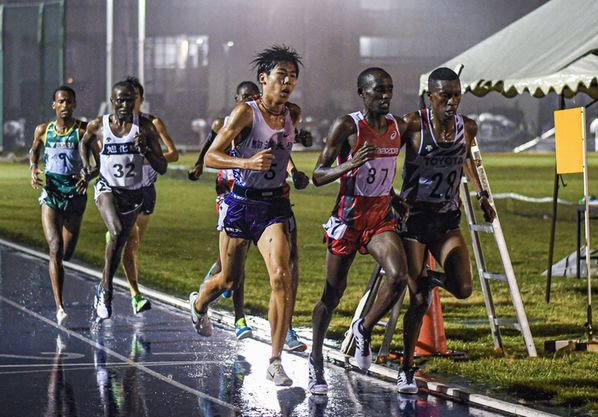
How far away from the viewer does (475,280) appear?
18.0m

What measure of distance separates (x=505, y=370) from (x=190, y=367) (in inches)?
89.6

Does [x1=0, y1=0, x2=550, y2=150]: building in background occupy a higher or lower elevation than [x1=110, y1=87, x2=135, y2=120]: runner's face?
higher

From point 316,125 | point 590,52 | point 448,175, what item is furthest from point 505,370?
point 316,125

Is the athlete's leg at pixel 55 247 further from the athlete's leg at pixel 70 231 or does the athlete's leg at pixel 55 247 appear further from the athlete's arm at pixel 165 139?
the athlete's arm at pixel 165 139

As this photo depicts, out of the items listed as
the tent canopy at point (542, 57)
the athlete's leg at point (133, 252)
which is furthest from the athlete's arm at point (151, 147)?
the tent canopy at point (542, 57)

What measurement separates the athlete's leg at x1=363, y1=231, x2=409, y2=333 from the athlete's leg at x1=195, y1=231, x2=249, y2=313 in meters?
1.19

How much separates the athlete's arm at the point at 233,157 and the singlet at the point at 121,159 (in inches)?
119

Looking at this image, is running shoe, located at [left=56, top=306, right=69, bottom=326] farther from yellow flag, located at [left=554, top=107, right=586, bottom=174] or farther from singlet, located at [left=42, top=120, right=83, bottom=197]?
yellow flag, located at [left=554, top=107, right=586, bottom=174]

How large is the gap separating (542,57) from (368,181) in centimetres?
441

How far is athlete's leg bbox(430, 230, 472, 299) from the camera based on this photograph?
923cm

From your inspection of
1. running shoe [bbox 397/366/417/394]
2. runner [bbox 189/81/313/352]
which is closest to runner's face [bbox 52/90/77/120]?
runner [bbox 189/81/313/352]

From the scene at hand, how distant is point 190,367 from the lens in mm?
10336

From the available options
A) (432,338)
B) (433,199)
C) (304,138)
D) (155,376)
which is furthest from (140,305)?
(433,199)

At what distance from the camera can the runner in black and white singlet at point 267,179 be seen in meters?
9.34
